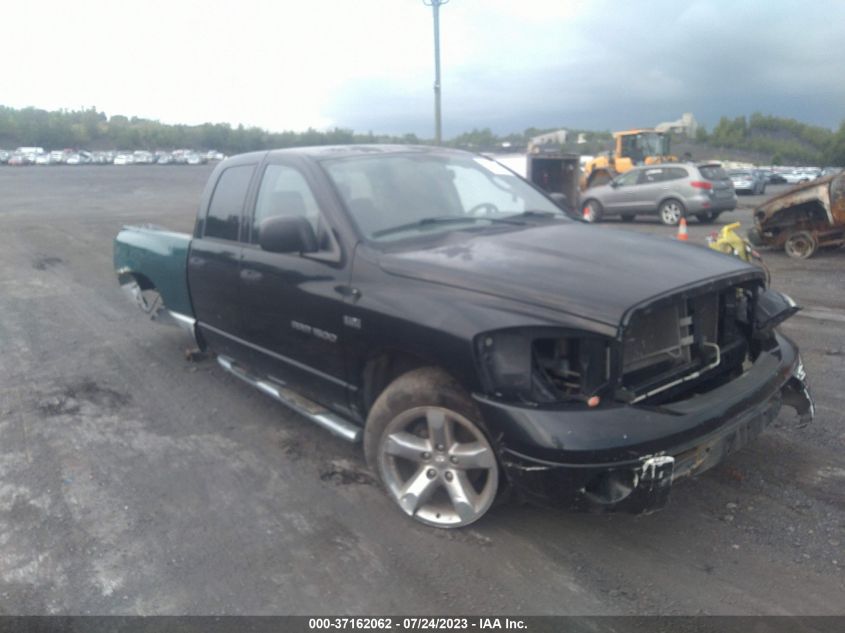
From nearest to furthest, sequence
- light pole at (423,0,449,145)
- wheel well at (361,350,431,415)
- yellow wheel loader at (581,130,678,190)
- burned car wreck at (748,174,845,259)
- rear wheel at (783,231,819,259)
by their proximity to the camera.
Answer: wheel well at (361,350,431,415) → burned car wreck at (748,174,845,259) → rear wheel at (783,231,819,259) → light pole at (423,0,449,145) → yellow wheel loader at (581,130,678,190)

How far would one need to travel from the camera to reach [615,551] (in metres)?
3.26

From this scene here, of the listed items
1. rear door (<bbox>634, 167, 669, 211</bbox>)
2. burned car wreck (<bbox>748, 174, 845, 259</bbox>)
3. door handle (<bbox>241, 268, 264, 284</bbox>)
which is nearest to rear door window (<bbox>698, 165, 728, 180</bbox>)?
rear door (<bbox>634, 167, 669, 211</bbox>)

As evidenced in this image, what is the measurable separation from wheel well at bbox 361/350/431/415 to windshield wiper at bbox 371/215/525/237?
697mm

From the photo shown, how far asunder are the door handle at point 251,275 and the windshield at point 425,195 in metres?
0.81

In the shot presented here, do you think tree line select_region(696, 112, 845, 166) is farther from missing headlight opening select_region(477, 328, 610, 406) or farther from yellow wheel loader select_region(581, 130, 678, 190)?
missing headlight opening select_region(477, 328, 610, 406)

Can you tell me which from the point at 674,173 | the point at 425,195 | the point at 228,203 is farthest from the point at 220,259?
the point at 674,173

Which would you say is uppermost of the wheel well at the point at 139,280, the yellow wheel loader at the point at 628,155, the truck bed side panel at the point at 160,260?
the yellow wheel loader at the point at 628,155

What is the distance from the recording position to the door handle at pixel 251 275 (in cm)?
435

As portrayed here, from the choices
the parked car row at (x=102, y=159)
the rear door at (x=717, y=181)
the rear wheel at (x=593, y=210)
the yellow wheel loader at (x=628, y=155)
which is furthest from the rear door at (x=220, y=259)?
the parked car row at (x=102, y=159)

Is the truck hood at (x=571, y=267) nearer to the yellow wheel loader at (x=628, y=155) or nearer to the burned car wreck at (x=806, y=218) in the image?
the burned car wreck at (x=806, y=218)

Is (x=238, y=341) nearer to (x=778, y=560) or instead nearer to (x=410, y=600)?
(x=410, y=600)

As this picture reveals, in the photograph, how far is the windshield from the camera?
12.9ft

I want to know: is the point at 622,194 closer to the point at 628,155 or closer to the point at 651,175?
the point at 651,175

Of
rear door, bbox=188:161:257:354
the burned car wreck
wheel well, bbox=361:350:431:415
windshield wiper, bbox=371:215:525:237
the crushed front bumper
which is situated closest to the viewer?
the crushed front bumper
